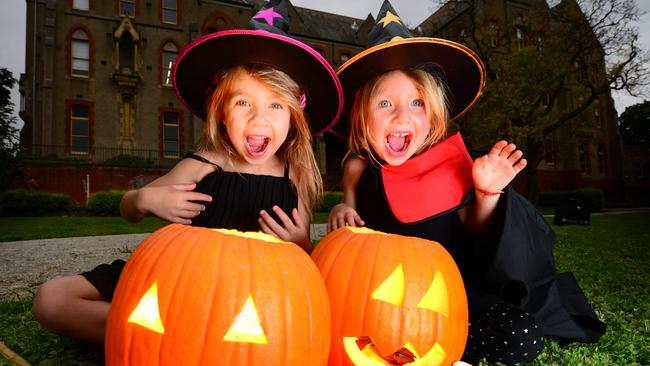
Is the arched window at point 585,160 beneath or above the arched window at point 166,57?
beneath

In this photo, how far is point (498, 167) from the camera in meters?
1.82

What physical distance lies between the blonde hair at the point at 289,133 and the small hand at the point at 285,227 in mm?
303

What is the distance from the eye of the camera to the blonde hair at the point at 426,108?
215cm

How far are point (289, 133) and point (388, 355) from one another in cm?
139

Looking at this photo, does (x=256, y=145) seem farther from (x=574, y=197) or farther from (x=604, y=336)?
(x=574, y=197)

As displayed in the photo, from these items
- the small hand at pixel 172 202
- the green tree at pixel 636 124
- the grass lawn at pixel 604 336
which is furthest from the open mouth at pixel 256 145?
the green tree at pixel 636 124

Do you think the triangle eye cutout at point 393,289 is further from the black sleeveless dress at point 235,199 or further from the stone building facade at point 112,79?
the stone building facade at point 112,79

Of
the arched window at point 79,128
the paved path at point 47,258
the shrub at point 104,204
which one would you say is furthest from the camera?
the arched window at point 79,128

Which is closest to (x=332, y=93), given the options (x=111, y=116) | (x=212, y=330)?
(x=212, y=330)

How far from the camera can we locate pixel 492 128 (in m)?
17.8

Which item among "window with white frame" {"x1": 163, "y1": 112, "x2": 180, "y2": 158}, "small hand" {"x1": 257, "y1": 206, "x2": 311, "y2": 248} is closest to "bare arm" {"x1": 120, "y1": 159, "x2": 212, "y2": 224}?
"small hand" {"x1": 257, "y1": 206, "x2": 311, "y2": 248}

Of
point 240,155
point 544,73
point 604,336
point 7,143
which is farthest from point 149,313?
point 544,73

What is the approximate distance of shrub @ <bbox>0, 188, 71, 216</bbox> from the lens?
13211mm

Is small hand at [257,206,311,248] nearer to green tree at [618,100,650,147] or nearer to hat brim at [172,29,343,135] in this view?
hat brim at [172,29,343,135]
